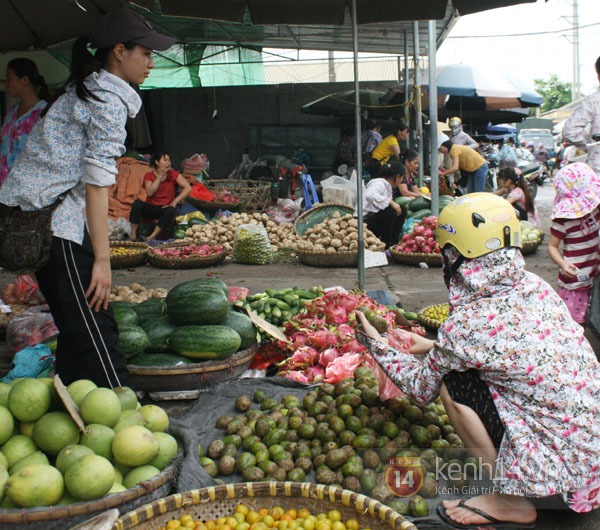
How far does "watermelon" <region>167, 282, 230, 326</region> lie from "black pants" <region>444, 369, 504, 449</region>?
5.99 feet

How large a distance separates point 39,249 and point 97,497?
1.13 metres

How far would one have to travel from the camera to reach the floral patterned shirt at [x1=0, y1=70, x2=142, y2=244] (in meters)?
2.70

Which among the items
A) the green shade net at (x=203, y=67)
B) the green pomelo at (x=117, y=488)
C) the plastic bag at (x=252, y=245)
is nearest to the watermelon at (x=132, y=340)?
the green pomelo at (x=117, y=488)

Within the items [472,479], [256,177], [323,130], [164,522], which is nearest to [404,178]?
[256,177]

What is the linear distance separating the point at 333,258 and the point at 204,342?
4370 millimetres

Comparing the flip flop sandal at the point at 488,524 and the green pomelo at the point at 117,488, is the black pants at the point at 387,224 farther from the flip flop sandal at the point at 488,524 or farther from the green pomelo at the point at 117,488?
the green pomelo at the point at 117,488

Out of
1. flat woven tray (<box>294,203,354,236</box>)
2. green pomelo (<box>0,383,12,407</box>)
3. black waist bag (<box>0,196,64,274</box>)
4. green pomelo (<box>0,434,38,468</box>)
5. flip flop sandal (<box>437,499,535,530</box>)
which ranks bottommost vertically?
flip flop sandal (<box>437,499,535,530</box>)

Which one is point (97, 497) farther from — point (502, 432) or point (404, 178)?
point (404, 178)

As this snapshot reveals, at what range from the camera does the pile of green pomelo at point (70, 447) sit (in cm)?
206

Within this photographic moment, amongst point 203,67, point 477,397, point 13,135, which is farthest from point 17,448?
point 203,67

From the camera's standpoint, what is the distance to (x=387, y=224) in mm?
9273

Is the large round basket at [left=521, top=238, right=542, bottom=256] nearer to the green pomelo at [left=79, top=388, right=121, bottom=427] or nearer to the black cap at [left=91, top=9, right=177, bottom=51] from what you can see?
the black cap at [left=91, top=9, right=177, bottom=51]

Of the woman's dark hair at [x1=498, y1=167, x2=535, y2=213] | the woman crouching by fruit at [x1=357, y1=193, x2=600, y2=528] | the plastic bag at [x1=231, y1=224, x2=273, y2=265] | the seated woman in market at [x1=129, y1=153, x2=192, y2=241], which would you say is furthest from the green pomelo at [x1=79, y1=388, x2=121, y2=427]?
→ the woman's dark hair at [x1=498, y1=167, x2=535, y2=213]

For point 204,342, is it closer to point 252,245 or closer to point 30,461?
point 30,461
